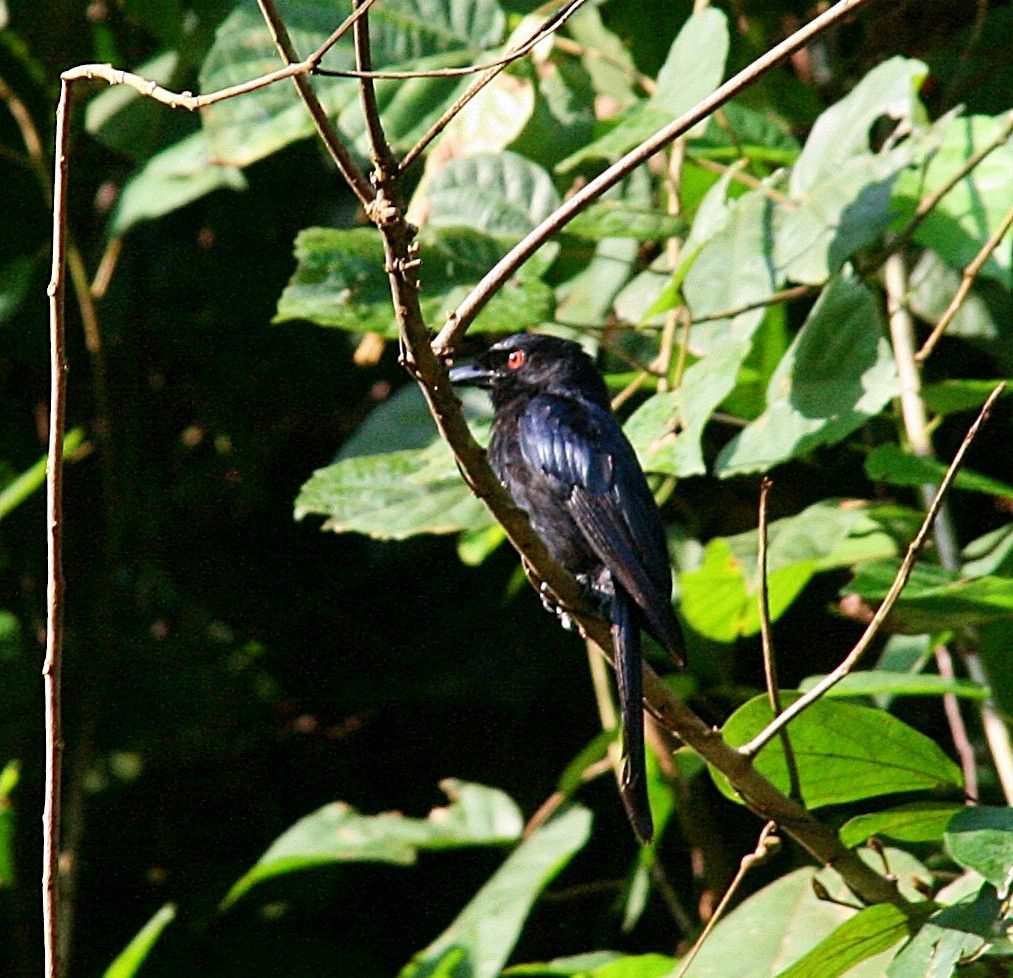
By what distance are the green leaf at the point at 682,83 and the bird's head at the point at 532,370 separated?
1.57 ft

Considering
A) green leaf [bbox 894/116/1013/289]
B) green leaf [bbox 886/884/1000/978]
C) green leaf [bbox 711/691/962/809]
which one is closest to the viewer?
green leaf [bbox 886/884/1000/978]

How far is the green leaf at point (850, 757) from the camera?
2.38 m

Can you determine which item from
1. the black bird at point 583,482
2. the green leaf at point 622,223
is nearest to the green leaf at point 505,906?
the black bird at point 583,482

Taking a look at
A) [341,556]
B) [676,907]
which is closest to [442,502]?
[676,907]

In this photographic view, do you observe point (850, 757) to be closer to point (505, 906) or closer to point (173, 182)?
point (505, 906)

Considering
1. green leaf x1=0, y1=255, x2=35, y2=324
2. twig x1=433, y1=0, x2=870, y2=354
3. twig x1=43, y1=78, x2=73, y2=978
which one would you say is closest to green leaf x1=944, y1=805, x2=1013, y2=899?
twig x1=433, y1=0, x2=870, y2=354

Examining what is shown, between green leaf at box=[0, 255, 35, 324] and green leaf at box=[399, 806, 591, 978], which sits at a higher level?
green leaf at box=[0, 255, 35, 324]

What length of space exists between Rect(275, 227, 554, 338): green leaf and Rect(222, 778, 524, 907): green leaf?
1.13 m

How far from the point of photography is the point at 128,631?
4555 millimetres

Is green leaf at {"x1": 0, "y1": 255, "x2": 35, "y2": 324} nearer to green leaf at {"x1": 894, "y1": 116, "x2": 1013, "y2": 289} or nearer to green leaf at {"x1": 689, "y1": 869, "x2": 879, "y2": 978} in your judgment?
green leaf at {"x1": 894, "y1": 116, "x2": 1013, "y2": 289}

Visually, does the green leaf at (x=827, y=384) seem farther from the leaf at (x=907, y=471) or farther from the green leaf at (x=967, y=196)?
the green leaf at (x=967, y=196)

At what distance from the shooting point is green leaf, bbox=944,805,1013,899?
2143 mm

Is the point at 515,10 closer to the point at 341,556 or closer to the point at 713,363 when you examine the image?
the point at 713,363

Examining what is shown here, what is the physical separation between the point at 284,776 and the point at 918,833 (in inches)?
94.3
